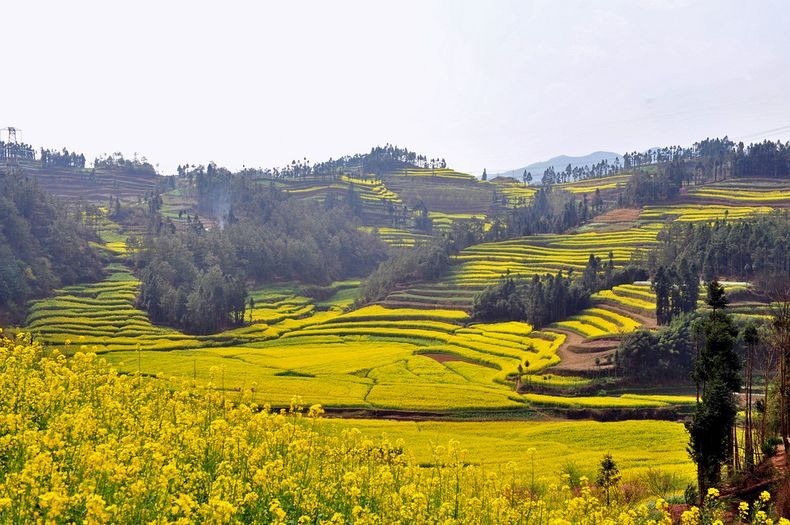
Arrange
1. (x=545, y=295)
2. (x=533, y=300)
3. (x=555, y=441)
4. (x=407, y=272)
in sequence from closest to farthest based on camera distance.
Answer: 1. (x=555, y=441)
2. (x=545, y=295)
3. (x=533, y=300)
4. (x=407, y=272)

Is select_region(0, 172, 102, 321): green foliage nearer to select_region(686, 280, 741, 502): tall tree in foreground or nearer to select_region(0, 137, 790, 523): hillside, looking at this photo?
select_region(0, 137, 790, 523): hillside

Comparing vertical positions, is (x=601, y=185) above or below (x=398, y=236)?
above

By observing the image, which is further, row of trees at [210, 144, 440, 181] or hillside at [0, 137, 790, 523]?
row of trees at [210, 144, 440, 181]

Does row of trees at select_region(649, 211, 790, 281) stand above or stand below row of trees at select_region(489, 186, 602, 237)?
below

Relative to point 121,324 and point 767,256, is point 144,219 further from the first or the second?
point 767,256

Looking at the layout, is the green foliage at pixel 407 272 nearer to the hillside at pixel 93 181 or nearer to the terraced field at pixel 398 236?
the terraced field at pixel 398 236

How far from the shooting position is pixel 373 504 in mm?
7863

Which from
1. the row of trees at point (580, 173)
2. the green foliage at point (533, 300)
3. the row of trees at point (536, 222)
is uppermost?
the row of trees at point (580, 173)

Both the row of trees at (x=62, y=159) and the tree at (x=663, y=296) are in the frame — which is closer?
the tree at (x=663, y=296)

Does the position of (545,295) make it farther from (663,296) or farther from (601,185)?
(601,185)

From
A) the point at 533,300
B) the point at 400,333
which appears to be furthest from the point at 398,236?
the point at 533,300

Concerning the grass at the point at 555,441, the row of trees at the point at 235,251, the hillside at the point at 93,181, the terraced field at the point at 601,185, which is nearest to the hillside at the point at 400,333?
the grass at the point at 555,441

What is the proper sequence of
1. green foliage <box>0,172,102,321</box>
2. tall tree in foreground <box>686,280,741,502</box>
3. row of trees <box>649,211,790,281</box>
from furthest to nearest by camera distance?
green foliage <box>0,172,102,321</box> → row of trees <box>649,211,790,281</box> → tall tree in foreground <box>686,280,741,502</box>

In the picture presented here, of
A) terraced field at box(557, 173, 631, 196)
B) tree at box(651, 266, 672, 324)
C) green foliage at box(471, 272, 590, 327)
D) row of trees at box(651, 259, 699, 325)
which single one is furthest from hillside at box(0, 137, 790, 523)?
terraced field at box(557, 173, 631, 196)
